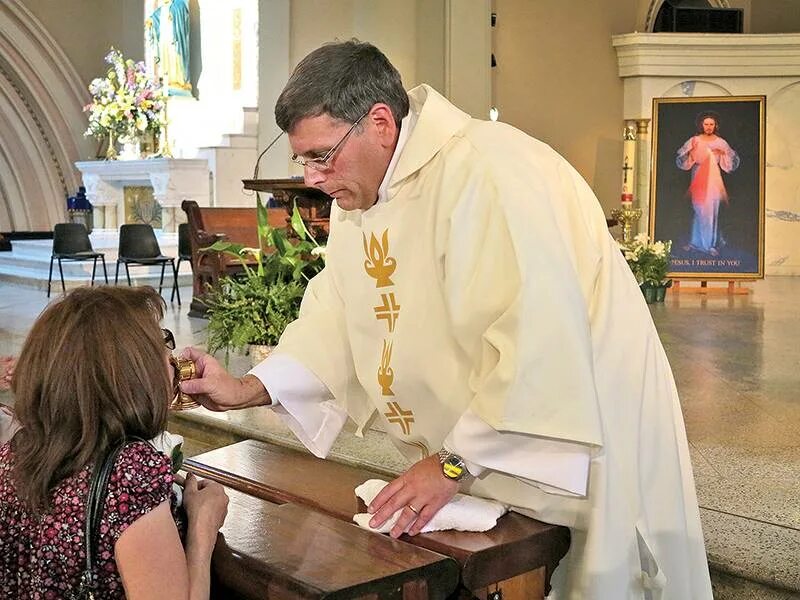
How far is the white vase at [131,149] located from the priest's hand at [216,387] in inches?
430

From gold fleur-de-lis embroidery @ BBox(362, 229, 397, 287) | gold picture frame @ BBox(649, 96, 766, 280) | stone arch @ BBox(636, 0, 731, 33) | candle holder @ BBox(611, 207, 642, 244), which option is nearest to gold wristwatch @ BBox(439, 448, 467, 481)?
gold fleur-de-lis embroidery @ BBox(362, 229, 397, 287)

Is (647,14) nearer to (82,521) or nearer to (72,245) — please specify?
(72,245)

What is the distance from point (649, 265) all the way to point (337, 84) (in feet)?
25.9

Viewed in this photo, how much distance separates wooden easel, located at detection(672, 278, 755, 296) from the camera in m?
10.7

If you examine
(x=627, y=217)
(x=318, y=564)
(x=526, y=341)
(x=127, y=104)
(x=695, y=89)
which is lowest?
(x=318, y=564)

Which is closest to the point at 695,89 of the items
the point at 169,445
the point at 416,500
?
the point at 416,500

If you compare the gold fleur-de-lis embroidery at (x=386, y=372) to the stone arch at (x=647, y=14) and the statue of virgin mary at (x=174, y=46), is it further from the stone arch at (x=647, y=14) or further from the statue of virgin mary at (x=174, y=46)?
the stone arch at (x=647, y=14)

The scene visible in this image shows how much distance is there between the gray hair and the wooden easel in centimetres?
932

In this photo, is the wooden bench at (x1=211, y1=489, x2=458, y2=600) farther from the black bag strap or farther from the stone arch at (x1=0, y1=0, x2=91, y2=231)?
the stone arch at (x1=0, y1=0, x2=91, y2=231)

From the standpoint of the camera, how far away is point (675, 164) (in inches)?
438

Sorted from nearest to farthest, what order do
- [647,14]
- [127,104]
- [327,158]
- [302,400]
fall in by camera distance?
[327,158]
[302,400]
[127,104]
[647,14]

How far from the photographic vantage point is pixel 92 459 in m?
1.51

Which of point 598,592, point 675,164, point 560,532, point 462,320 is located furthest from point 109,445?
point 675,164

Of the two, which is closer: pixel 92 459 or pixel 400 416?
pixel 92 459
